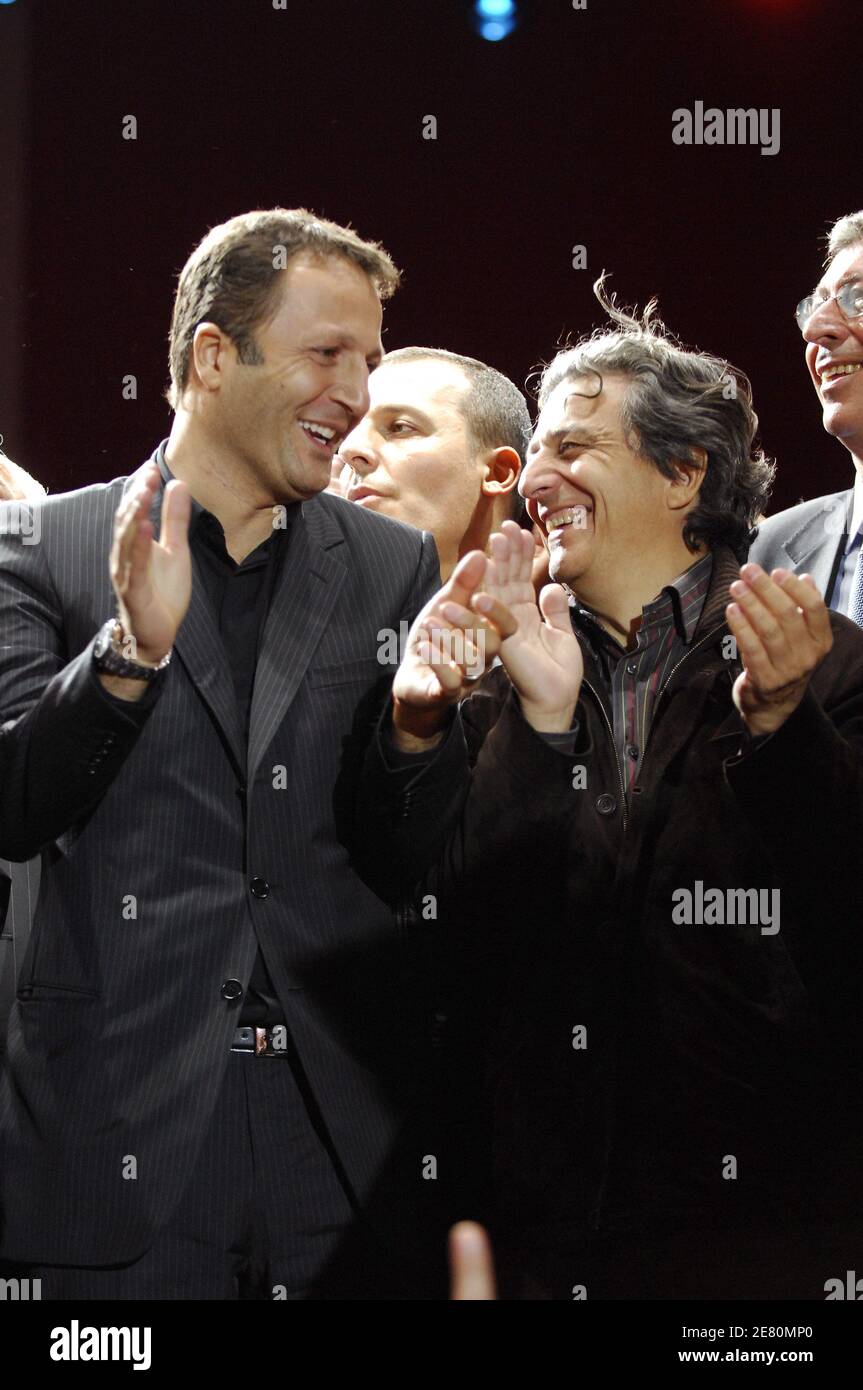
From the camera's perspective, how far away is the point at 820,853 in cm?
175

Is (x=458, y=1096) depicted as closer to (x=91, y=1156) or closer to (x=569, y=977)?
(x=569, y=977)

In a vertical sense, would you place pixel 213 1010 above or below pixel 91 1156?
Result: above

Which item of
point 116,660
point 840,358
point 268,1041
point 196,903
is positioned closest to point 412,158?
point 840,358

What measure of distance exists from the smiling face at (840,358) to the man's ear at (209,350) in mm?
832

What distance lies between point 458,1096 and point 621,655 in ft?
1.91

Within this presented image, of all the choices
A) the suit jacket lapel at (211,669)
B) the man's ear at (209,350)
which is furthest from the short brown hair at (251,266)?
the suit jacket lapel at (211,669)

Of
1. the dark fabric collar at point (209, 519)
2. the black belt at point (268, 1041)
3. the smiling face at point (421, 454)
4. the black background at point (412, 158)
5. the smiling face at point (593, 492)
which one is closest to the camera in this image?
the black belt at point (268, 1041)

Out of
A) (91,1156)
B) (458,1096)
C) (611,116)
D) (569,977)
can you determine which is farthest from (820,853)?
(611,116)

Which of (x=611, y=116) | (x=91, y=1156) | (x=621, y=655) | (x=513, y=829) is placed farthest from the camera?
(x=611, y=116)

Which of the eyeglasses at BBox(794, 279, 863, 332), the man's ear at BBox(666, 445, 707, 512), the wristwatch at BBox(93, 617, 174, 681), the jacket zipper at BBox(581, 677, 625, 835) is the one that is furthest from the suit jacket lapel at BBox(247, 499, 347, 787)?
the eyeglasses at BBox(794, 279, 863, 332)

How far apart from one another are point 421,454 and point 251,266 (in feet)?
2.12

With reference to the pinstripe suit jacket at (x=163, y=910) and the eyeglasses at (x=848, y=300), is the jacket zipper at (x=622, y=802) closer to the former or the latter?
the pinstripe suit jacket at (x=163, y=910)

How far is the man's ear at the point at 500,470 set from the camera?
7.88 ft

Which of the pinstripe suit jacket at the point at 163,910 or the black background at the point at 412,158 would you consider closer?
the pinstripe suit jacket at the point at 163,910
